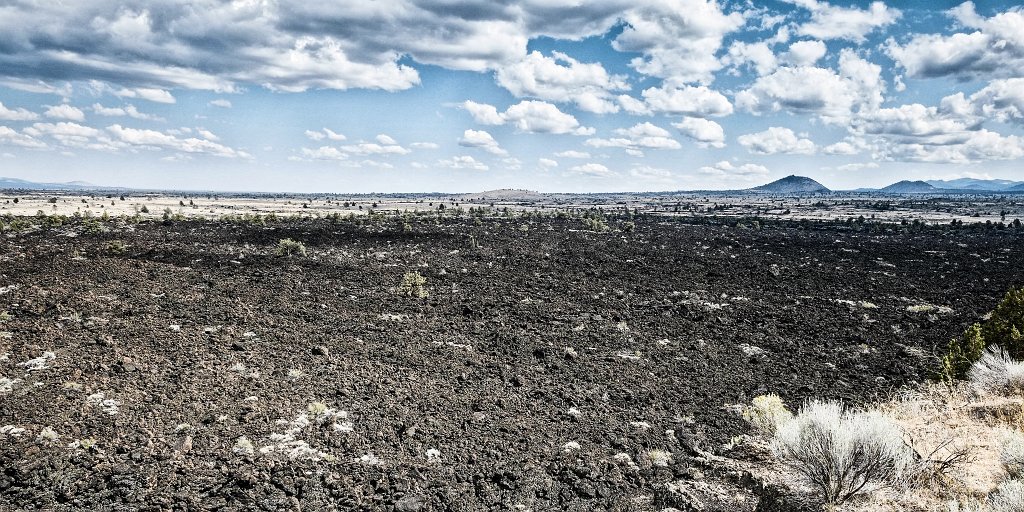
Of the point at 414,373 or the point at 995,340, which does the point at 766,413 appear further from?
the point at 414,373

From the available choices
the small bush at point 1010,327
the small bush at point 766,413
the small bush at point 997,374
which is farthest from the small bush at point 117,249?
the small bush at point 1010,327

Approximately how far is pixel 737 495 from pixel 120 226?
41312 mm

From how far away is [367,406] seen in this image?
868 cm

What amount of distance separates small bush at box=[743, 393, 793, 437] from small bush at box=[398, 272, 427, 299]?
33.9ft

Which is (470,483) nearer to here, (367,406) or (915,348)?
(367,406)

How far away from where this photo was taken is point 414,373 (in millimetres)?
10297

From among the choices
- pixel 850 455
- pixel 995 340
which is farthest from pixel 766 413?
pixel 995 340

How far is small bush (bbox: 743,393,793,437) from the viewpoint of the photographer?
826 centimetres

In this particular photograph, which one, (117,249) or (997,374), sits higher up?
(117,249)

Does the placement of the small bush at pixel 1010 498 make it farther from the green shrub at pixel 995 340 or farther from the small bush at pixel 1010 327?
the small bush at pixel 1010 327

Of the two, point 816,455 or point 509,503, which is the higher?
point 816,455

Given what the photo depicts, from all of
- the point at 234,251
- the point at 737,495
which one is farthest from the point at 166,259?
the point at 737,495

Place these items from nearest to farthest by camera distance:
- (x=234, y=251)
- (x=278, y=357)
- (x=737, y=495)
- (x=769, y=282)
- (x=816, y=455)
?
(x=816, y=455) → (x=737, y=495) → (x=278, y=357) → (x=769, y=282) → (x=234, y=251)

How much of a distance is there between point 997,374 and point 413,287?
1405 cm
